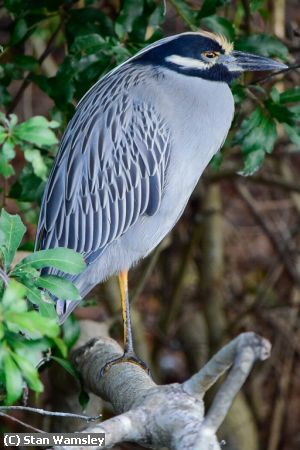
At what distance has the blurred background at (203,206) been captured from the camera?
2.70 meters

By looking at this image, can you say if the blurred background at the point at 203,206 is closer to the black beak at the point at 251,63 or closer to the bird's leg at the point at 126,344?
the black beak at the point at 251,63

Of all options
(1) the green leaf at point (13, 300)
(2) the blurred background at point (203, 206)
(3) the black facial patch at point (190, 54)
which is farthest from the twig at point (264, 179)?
(1) the green leaf at point (13, 300)

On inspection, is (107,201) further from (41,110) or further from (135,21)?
(41,110)

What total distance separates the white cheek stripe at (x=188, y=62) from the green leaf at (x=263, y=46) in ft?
0.36

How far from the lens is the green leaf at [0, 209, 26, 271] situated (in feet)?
5.96

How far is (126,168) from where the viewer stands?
283cm

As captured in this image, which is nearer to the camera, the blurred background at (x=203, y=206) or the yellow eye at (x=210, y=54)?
the blurred background at (x=203, y=206)

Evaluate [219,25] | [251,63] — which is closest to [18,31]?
[219,25]

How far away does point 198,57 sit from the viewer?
2850 millimetres

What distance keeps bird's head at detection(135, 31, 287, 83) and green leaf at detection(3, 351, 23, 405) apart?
143cm

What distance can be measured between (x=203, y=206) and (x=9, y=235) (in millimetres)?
2480

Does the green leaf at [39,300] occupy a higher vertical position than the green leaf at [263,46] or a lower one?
lower

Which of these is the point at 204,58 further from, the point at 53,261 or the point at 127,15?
the point at 53,261

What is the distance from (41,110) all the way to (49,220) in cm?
262
